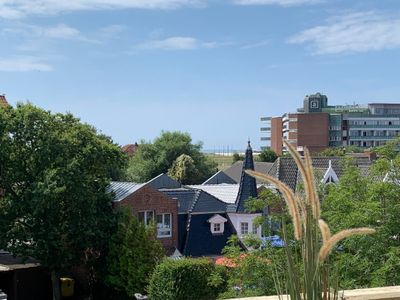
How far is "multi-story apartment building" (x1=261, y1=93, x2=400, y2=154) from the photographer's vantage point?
97.9m

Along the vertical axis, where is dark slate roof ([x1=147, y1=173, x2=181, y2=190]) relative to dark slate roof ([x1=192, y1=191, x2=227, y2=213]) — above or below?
above

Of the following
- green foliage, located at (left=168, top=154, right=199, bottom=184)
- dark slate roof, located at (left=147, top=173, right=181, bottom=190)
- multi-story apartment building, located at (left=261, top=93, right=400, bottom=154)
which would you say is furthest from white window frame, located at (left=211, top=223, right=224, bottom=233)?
multi-story apartment building, located at (left=261, top=93, right=400, bottom=154)

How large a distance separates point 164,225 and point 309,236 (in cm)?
2081

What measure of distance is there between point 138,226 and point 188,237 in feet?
18.3

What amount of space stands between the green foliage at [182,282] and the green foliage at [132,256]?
161 cm

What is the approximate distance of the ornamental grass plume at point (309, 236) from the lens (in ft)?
9.01

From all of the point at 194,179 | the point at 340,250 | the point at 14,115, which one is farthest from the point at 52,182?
the point at 194,179

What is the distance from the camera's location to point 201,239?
23.7 m

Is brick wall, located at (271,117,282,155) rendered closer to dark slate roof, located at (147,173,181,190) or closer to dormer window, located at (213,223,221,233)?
dark slate roof, located at (147,173,181,190)

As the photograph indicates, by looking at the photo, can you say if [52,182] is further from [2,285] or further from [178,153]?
[178,153]

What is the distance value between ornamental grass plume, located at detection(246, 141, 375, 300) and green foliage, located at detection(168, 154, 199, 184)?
47.1 metres

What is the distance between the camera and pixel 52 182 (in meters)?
17.1

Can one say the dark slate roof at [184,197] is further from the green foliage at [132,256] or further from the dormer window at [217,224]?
the green foliage at [132,256]

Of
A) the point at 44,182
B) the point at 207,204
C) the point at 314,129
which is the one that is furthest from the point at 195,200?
the point at 314,129
